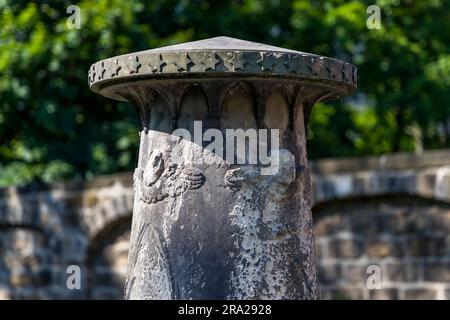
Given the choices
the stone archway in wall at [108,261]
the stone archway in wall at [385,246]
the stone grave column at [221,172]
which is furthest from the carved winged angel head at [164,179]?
the stone archway in wall at [108,261]

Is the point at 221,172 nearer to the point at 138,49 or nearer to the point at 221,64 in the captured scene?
the point at 221,64

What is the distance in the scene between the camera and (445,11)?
12.8 meters

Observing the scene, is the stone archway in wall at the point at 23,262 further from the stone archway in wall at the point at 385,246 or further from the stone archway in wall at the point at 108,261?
the stone archway in wall at the point at 385,246

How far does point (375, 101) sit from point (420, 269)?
4.82 m

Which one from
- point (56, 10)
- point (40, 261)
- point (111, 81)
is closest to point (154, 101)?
point (111, 81)

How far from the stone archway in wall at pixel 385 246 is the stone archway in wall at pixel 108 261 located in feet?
6.18

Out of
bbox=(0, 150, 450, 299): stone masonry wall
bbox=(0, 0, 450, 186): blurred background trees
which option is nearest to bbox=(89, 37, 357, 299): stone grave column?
bbox=(0, 150, 450, 299): stone masonry wall

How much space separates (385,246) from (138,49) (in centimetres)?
413

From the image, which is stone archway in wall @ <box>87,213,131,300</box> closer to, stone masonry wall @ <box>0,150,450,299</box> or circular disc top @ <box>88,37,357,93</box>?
stone masonry wall @ <box>0,150,450,299</box>

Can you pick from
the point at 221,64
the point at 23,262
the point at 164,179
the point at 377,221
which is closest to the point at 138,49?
the point at 23,262

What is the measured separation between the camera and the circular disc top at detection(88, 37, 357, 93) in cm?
416

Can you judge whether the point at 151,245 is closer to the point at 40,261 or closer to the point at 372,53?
the point at 40,261

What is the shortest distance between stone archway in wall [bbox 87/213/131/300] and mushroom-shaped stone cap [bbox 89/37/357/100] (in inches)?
210

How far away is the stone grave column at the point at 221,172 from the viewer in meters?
4.29
